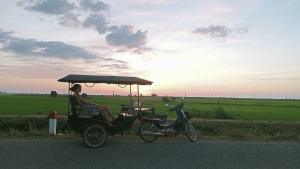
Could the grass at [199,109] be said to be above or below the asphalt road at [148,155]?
above

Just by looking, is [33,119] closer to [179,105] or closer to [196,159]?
[179,105]

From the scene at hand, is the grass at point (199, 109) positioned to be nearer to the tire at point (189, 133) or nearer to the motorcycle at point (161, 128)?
the motorcycle at point (161, 128)

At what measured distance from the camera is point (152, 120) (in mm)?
13164

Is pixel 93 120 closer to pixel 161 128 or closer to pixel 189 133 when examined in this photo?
pixel 161 128

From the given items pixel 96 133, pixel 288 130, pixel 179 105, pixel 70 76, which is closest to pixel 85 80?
pixel 70 76

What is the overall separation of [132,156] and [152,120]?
2.85 metres

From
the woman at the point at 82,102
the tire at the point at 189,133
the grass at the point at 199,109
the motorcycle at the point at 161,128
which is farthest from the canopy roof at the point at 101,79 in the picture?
the grass at the point at 199,109

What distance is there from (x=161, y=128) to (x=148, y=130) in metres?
0.41

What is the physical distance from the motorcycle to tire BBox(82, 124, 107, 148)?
4.57 feet

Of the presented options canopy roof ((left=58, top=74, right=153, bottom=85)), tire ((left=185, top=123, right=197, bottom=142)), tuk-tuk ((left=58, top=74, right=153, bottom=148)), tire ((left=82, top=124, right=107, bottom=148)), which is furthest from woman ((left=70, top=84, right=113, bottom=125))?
tire ((left=185, top=123, right=197, bottom=142))

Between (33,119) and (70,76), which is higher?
(70,76)

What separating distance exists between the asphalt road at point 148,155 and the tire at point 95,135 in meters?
0.28

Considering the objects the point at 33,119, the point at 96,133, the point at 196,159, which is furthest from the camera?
the point at 33,119

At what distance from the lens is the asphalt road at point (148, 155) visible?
938 centimetres
